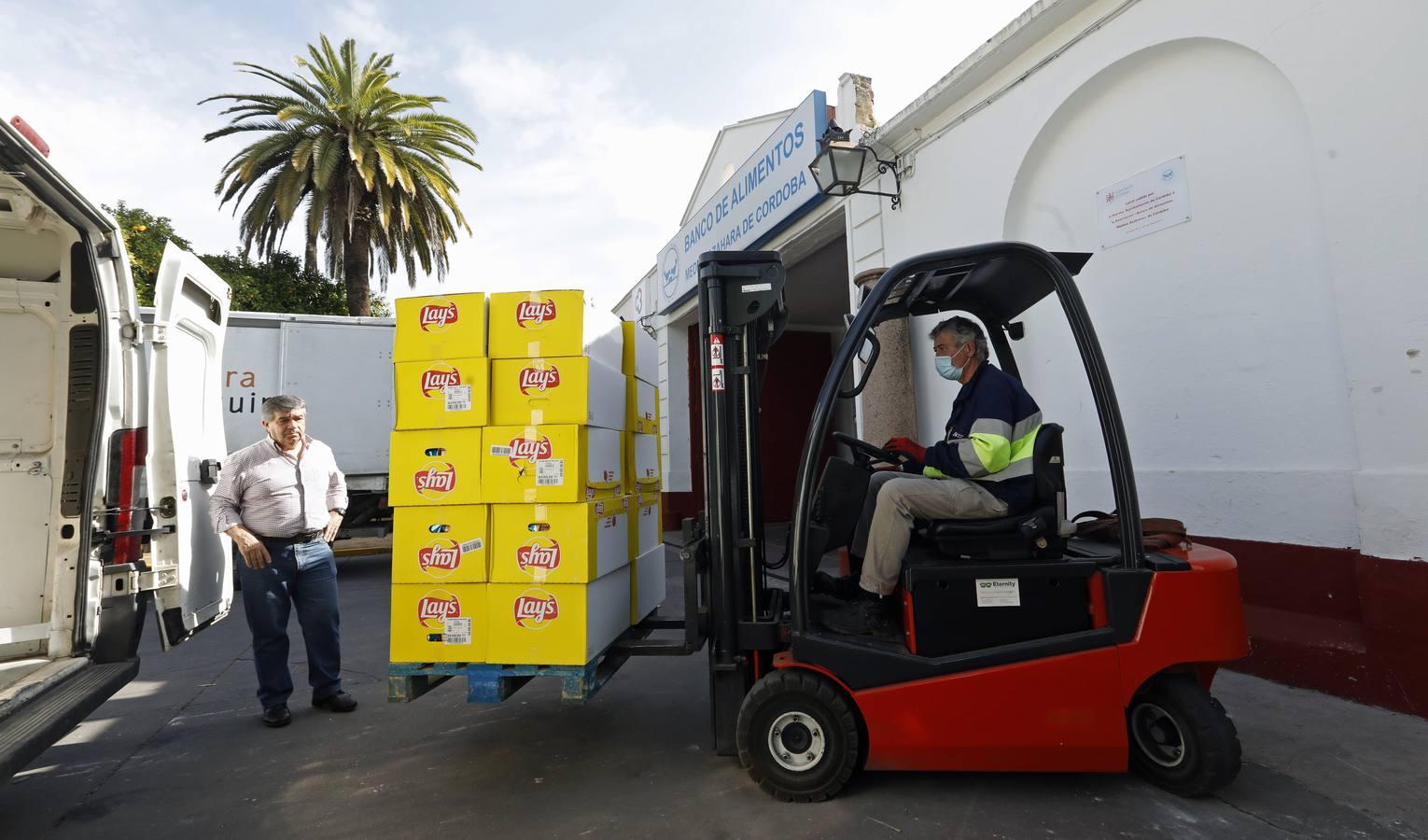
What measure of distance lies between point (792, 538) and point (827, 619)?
1.36 ft

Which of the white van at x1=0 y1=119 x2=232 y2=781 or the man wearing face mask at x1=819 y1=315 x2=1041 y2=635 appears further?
the white van at x1=0 y1=119 x2=232 y2=781

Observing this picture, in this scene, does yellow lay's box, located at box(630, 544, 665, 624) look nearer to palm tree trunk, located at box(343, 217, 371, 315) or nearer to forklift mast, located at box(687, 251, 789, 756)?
forklift mast, located at box(687, 251, 789, 756)

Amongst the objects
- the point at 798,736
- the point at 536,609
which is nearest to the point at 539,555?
the point at 536,609

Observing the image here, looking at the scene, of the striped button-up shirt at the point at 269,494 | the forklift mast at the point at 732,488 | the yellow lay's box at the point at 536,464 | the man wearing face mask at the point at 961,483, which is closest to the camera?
the man wearing face mask at the point at 961,483

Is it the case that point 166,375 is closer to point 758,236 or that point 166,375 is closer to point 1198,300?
point 1198,300

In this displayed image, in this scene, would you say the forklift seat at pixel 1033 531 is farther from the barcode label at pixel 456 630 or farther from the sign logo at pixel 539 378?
the barcode label at pixel 456 630

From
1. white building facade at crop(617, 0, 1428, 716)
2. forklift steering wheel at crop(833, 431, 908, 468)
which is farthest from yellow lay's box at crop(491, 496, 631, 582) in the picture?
white building facade at crop(617, 0, 1428, 716)

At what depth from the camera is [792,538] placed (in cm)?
299

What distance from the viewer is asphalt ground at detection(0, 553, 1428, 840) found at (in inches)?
104

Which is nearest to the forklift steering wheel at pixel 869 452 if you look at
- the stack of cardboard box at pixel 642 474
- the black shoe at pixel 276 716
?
the stack of cardboard box at pixel 642 474

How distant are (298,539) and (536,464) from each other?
1.92 metres

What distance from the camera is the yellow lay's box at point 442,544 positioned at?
10.8 ft

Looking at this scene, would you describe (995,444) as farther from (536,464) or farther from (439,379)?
(439,379)

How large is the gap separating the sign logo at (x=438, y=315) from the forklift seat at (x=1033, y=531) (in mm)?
2460
